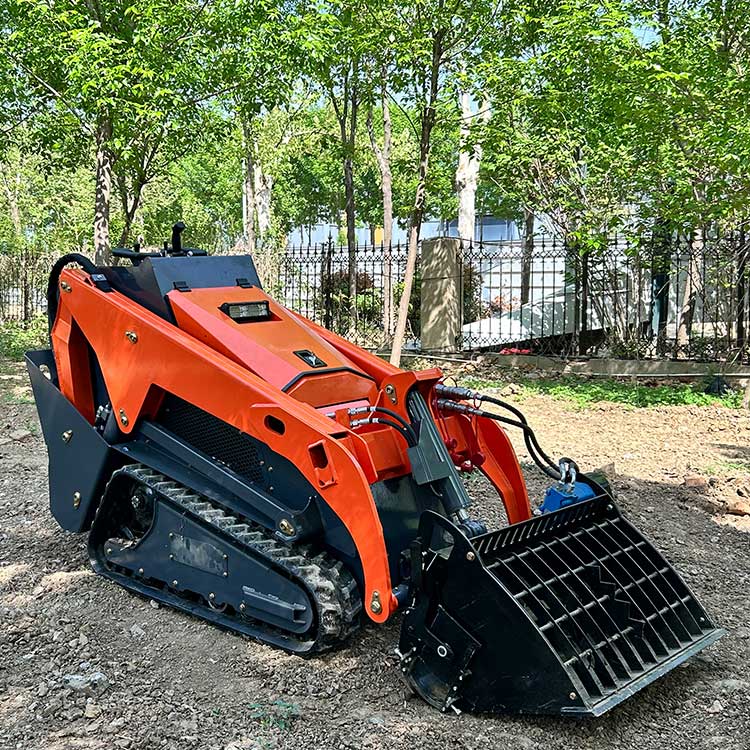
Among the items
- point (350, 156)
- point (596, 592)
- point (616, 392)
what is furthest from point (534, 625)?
point (350, 156)

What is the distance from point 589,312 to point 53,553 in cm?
1076

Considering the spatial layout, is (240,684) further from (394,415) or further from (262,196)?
(262,196)

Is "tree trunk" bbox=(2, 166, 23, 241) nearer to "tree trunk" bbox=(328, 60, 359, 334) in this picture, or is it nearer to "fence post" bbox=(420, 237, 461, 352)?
"tree trunk" bbox=(328, 60, 359, 334)

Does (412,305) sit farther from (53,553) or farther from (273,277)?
(53,553)

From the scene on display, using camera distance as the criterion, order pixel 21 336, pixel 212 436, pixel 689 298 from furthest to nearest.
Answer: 1. pixel 21 336
2. pixel 689 298
3. pixel 212 436

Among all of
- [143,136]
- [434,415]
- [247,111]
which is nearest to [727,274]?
[247,111]

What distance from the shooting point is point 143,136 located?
10.1 metres

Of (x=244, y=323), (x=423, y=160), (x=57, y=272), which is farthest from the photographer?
(x=423, y=160)

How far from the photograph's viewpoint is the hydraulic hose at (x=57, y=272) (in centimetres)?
457

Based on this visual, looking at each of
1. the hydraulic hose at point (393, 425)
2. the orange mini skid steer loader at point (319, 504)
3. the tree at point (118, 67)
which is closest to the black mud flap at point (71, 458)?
the orange mini skid steer loader at point (319, 504)

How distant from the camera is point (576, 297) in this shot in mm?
13234

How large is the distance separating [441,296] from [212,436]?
33.7 ft

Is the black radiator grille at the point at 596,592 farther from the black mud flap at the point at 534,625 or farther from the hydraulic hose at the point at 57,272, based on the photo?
the hydraulic hose at the point at 57,272

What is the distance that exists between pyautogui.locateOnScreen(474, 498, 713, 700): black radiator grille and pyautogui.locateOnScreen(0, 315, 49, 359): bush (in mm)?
9699
